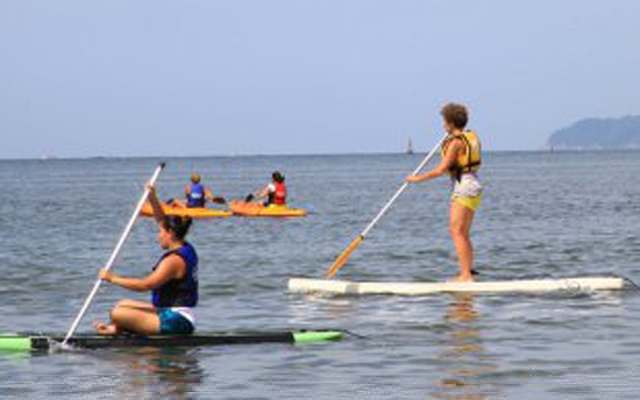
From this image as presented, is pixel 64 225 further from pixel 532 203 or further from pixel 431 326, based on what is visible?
pixel 431 326

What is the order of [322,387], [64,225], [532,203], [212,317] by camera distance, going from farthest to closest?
[532,203]
[64,225]
[212,317]
[322,387]

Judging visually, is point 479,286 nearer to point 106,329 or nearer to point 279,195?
point 106,329

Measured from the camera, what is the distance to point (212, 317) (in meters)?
16.0

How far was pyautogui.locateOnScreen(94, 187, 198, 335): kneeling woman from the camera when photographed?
40.2 feet

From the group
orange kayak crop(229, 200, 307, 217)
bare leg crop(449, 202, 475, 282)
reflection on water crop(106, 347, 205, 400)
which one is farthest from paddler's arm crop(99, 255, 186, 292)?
orange kayak crop(229, 200, 307, 217)

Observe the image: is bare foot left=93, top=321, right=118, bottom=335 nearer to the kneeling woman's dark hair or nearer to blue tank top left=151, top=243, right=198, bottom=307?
blue tank top left=151, top=243, right=198, bottom=307

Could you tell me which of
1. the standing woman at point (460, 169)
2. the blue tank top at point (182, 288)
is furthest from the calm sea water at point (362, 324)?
the standing woman at point (460, 169)

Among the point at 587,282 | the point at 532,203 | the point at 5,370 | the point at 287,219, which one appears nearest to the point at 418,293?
the point at 587,282

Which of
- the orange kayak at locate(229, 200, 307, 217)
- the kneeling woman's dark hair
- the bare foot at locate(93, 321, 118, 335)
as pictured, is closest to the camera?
the kneeling woman's dark hair

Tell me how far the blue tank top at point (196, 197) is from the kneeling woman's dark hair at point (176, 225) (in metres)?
28.3

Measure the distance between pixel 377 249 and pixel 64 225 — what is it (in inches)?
644

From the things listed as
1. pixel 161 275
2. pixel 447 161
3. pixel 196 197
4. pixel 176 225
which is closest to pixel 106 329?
pixel 161 275

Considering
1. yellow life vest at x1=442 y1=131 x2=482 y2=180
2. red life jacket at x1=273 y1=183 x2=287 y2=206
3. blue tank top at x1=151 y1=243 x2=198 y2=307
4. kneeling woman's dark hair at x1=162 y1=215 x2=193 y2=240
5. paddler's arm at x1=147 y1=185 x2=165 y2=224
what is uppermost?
yellow life vest at x1=442 y1=131 x2=482 y2=180

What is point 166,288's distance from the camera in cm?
1251
